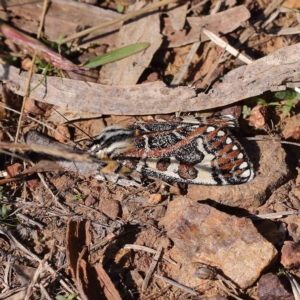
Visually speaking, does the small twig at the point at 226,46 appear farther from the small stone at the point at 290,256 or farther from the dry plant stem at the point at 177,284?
the dry plant stem at the point at 177,284

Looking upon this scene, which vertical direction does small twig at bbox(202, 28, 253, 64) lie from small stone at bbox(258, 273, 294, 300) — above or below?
above

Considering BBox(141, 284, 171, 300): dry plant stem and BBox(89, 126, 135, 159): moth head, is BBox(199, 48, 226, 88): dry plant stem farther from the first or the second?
BBox(141, 284, 171, 300): dry plant stem

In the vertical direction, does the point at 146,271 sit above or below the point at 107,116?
below

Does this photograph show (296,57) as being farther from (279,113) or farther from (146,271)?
(146,271)

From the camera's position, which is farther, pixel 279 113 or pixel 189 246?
pixel 279 113

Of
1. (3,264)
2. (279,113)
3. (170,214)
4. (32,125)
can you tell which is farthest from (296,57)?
(3,264)

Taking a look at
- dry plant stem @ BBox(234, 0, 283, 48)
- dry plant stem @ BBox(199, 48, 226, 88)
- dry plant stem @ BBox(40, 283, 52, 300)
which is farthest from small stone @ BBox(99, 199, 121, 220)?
dry plant stem @ BBox(234, 0, 283, 48)
